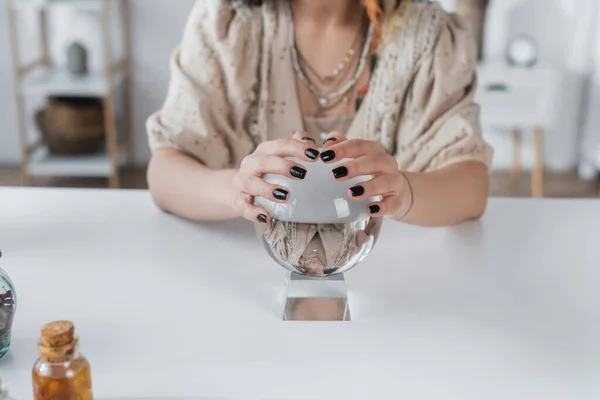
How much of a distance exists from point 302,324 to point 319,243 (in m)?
0.10

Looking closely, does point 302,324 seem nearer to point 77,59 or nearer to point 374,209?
point 374,209

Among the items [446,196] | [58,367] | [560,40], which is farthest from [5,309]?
[560,40]

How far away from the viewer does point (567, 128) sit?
139 inches

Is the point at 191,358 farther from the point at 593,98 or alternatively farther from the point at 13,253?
the point at 593,98

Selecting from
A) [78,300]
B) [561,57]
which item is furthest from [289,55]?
[561,57]

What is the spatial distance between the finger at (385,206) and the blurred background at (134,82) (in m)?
2.40

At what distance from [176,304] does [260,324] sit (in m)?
0.11

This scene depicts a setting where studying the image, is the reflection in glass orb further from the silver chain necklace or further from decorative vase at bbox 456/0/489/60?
decorative vase at bbox 456/0/489/60

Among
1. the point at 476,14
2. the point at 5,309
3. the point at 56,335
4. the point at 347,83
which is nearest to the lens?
the point at 56,335

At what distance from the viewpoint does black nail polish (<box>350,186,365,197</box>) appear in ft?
2.46

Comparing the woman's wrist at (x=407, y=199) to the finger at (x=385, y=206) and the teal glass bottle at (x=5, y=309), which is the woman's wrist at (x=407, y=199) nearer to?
the finger at (x=385, y=206)

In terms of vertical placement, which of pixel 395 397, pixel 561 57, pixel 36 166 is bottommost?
pixel 36 166

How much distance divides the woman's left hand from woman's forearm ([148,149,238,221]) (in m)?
0.25

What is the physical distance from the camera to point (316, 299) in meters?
0.81
